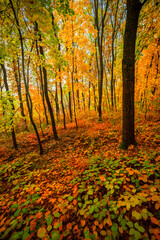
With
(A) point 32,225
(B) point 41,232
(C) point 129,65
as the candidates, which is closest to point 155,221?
(B) point 41,232

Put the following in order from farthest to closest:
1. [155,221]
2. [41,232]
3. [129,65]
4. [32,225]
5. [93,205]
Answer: [129,65]
[93,205]
[32,225]
[41,232]
[155,221]

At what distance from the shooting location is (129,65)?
341 centimetres

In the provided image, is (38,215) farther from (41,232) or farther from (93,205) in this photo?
(93,205)

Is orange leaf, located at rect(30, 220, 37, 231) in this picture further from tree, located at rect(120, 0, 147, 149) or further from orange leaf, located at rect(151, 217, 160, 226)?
tree, located at rect(120, 0, 147, 149)

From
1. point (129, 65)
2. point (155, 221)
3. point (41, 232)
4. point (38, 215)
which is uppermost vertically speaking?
point (129, 65)

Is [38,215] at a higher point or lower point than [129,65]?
lower

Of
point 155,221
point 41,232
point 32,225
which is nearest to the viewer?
point 155,221

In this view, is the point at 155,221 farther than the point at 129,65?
No

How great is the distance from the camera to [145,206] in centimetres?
182

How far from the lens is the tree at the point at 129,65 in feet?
10.2

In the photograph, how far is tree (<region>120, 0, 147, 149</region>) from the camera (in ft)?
10.2

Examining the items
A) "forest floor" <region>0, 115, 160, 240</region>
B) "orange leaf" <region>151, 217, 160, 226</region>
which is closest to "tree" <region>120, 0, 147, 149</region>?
"forest floor" <region>0, 115, 160, 240</region>

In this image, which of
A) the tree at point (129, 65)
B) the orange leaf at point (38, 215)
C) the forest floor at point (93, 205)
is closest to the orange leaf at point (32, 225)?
the forest floor at point (93, 205)

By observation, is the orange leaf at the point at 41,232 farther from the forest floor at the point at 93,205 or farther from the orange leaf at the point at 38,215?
the orange leaf at the point at 38,215
